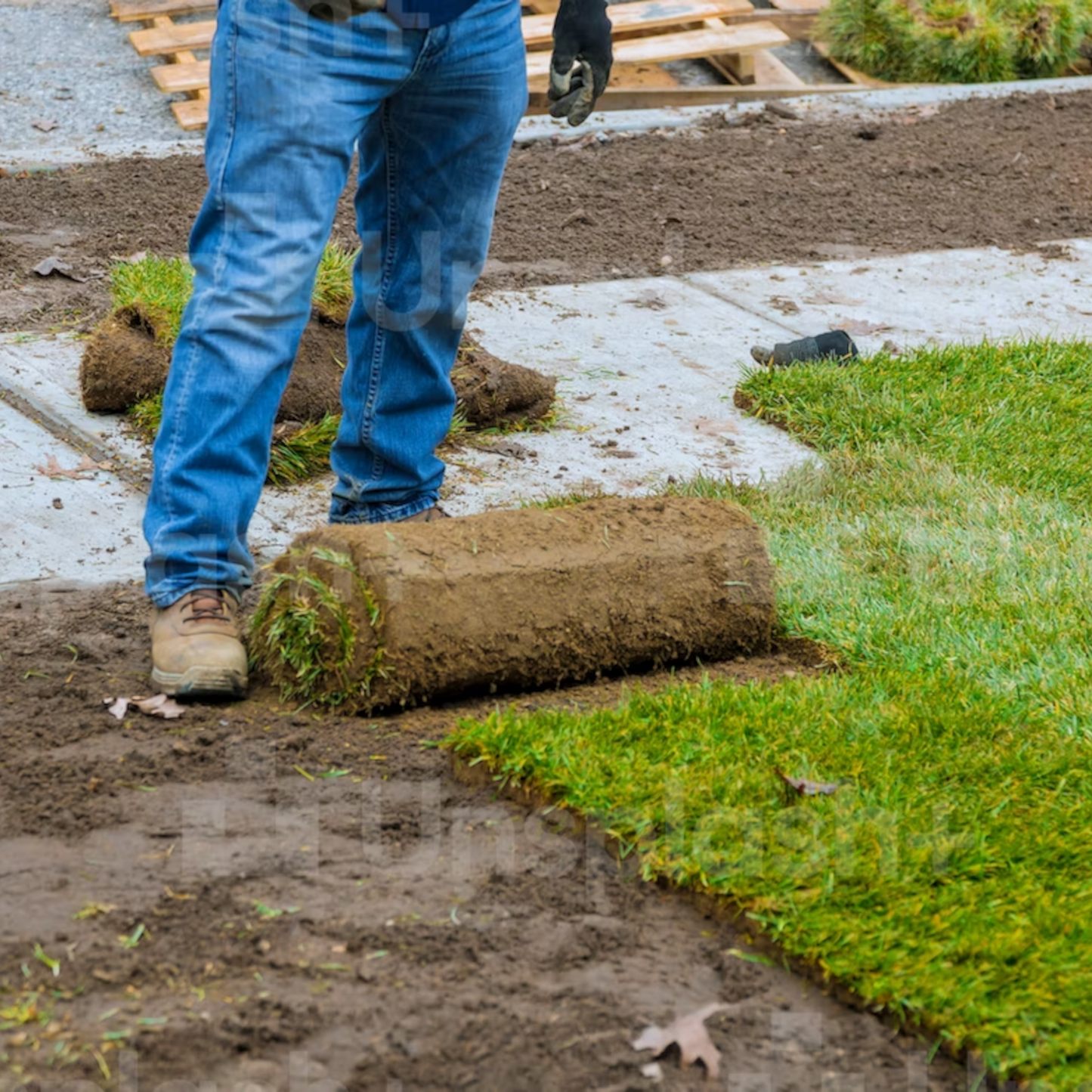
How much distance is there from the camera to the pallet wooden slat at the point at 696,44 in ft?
30.6

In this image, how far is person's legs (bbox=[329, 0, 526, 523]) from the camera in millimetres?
3223

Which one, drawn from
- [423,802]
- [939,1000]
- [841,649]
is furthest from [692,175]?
[939,1000]

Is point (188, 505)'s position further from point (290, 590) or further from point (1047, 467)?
point (1047, 467)

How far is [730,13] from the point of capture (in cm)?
988

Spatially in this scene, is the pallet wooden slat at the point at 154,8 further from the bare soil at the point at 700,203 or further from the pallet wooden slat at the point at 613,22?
the bare soil at the point at 700,203

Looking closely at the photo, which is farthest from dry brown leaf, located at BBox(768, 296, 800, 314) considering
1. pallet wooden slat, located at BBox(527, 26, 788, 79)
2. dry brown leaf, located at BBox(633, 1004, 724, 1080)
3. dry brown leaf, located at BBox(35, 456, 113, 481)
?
dry brown leaf, located at BBox(633, 1004, 724, 1080)

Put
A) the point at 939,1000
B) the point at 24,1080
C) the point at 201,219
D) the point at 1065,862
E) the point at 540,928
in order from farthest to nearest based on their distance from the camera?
the point at 201,219
the point at 1065,862
the point at 540,928
the point at 939,1000
the point at 24,1080

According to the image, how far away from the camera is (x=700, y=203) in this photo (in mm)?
7066

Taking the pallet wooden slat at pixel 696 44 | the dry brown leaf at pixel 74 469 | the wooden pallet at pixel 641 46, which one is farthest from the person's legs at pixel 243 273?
the pallet wooden slat at pixel 696 44

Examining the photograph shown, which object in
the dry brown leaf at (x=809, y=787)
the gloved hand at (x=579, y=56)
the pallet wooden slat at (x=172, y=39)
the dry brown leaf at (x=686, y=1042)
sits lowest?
the dry brown leaf at (x=686, y=1042)

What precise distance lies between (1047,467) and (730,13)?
6.52 m

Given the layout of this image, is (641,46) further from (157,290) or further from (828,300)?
(157,290)

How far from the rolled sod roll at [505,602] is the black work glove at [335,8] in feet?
3.37

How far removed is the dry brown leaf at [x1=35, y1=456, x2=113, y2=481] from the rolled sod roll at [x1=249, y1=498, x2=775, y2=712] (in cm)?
122
